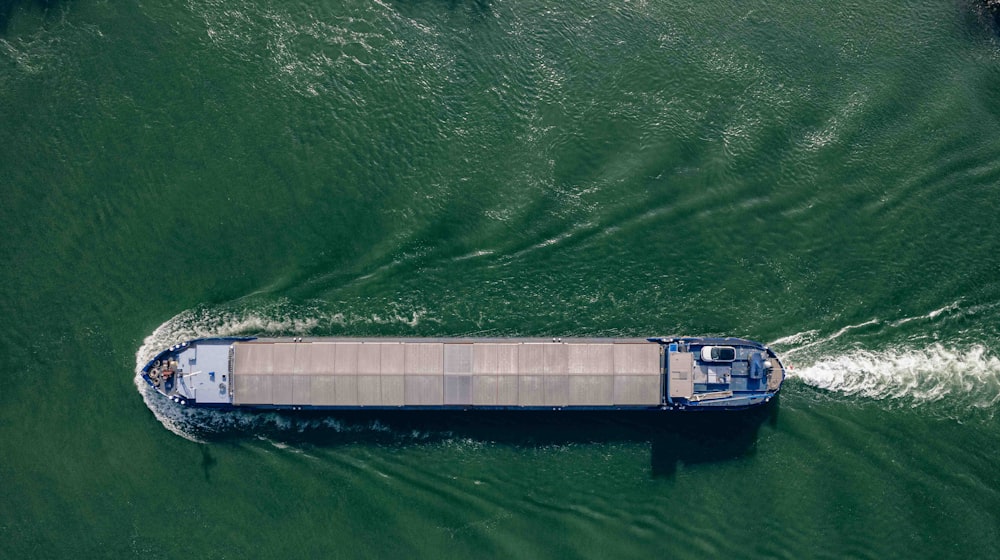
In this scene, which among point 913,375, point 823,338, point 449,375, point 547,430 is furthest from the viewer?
point 823,338

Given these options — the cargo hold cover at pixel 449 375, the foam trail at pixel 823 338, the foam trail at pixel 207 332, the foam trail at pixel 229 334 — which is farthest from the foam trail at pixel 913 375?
the foam trail at pixel 207 332

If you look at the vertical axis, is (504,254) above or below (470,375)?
above

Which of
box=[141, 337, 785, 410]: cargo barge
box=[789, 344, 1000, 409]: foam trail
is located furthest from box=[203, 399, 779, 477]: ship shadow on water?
box=[789, 344, 1000, 409]: foam trail

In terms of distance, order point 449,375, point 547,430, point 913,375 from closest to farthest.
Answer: point 449,375 → point 547,430 → point 913,375

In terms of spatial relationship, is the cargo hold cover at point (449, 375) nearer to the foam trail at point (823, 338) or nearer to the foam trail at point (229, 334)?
the foam trail at point (229, 334)

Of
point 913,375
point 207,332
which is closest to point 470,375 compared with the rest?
point 207,332

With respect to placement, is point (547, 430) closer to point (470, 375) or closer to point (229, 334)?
point (470, 375)

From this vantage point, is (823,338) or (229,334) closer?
(229,334)

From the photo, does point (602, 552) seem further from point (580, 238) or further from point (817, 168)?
point (817, 168)
